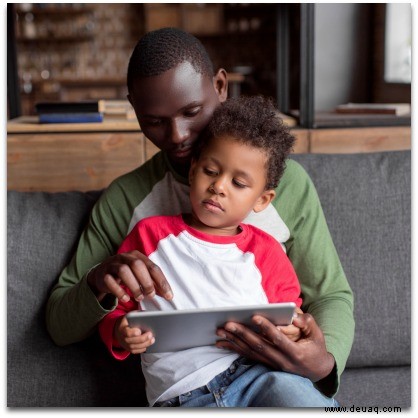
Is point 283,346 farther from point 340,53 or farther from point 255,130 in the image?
point 340,53

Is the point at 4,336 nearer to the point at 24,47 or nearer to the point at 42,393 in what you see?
the point at 42,393

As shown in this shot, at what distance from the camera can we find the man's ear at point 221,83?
1.33 meters

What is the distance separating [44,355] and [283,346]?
670 millimetres

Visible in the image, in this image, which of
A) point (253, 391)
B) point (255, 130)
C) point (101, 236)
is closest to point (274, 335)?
point (253, 391)

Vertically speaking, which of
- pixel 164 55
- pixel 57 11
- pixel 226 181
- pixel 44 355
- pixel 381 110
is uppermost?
pixel 57 11

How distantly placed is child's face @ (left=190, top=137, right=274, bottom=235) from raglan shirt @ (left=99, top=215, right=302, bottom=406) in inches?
2.1

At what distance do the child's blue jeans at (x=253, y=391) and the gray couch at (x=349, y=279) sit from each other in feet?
1.26

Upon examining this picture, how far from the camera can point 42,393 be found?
141 cm

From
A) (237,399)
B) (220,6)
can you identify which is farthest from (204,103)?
(220,6)

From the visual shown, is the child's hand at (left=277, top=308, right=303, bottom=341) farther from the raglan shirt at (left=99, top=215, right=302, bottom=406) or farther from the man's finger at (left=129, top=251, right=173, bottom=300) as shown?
the man's finger at (left=129, top=251, right=173, bottom=300)

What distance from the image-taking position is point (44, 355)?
4.69 feet

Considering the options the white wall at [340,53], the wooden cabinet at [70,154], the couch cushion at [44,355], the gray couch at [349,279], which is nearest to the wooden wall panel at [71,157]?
the wooden cabinet at [70,154]

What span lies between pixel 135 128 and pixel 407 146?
3.25 ft

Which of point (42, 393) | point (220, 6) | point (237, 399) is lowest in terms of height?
point (42, 393)
